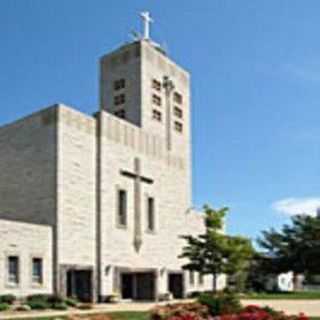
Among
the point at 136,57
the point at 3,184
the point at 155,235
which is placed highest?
the point at 136,57

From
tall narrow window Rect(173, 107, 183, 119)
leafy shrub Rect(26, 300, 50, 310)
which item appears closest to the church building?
tall narrow window Rect(173, 107, 183, 119)

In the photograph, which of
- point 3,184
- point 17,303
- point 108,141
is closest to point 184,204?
point 108,141

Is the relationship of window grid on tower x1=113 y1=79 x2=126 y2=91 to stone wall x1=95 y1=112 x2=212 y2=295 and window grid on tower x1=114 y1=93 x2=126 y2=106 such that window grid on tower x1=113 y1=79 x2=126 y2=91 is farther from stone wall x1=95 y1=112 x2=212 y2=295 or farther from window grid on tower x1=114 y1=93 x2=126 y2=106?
stone wall x1=95 y1=112 x2=212 y2=295

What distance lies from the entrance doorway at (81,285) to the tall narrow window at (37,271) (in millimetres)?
3526

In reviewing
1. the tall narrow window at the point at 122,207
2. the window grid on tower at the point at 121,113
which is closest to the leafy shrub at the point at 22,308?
the tall narrow window at the point at 122,207

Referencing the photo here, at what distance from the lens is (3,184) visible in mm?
43250

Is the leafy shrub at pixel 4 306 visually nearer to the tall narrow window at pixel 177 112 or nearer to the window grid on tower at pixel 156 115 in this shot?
the window grid on tower at pixel 156 115

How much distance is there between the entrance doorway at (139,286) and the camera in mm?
48906

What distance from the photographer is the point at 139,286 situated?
49.7 m

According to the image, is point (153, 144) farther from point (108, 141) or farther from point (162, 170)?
point (108, 141)

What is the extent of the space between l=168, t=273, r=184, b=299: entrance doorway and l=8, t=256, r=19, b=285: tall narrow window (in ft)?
56.6

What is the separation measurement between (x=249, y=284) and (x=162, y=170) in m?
23.0

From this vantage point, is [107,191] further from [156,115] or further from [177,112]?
[177,112]

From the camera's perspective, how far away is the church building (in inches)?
1569
